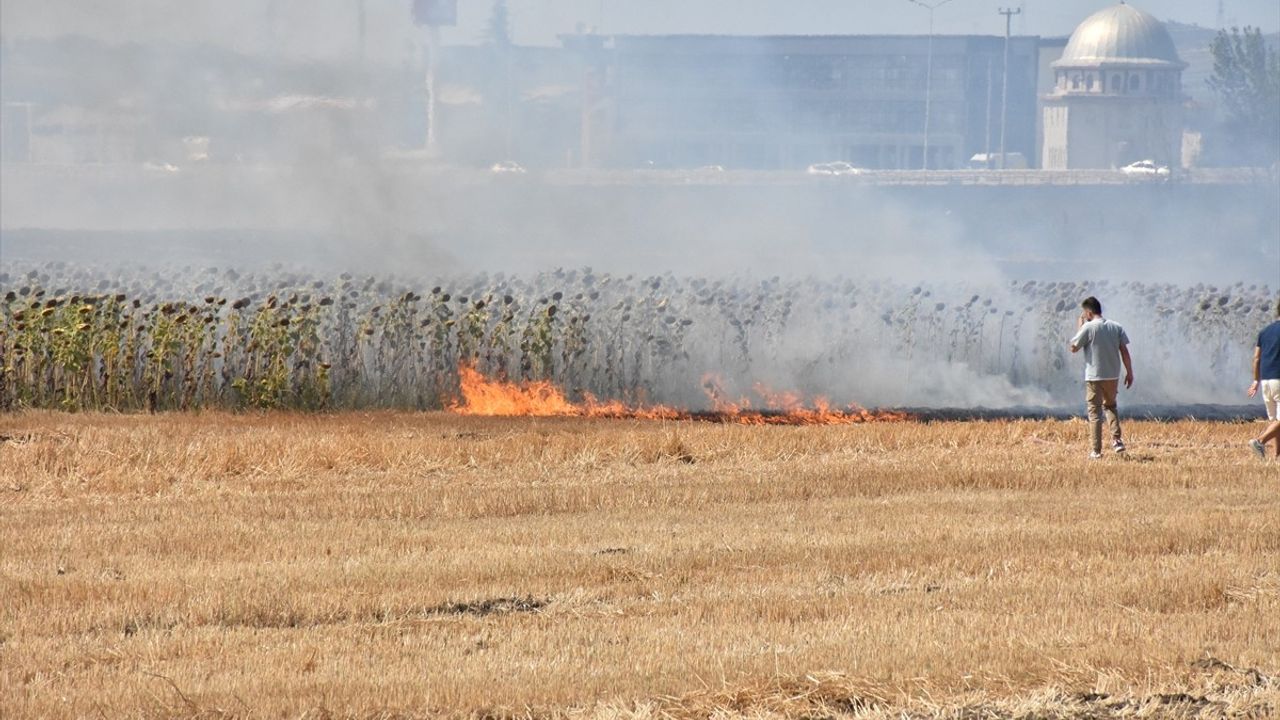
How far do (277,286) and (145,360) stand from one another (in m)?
8.03

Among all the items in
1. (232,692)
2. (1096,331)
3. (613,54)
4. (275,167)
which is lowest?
(232,692)

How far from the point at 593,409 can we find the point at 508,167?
4870 centimetres

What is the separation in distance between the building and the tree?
19424mm

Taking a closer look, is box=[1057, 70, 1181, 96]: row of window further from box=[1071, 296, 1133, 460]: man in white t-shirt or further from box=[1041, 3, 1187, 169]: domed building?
box=[1071, 296, 1133, 460]: man in white t-shirt

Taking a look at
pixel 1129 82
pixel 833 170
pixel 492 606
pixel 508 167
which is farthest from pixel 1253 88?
pixel 492 606

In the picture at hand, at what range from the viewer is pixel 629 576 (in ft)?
44.0

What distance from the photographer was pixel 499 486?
741 inches

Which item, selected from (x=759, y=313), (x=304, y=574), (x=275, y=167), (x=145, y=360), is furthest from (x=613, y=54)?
(x=304, y=574)

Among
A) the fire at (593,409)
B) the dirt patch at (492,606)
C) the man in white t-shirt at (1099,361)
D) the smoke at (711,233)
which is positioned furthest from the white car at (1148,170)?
the dirt patch at (492,606)

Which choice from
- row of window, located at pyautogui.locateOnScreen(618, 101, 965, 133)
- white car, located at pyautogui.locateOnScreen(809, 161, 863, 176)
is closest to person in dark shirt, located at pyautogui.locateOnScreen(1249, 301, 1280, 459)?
row of window, located at pyautogui.locateOnScreen(618, 101, 965, 133)

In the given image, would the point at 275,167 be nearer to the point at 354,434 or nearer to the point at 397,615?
the point at 354,434

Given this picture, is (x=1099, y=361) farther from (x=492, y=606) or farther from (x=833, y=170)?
(x=833, y=170)

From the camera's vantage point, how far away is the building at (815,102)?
9750cm

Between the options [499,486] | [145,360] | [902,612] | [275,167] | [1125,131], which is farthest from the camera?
[1125,131]
